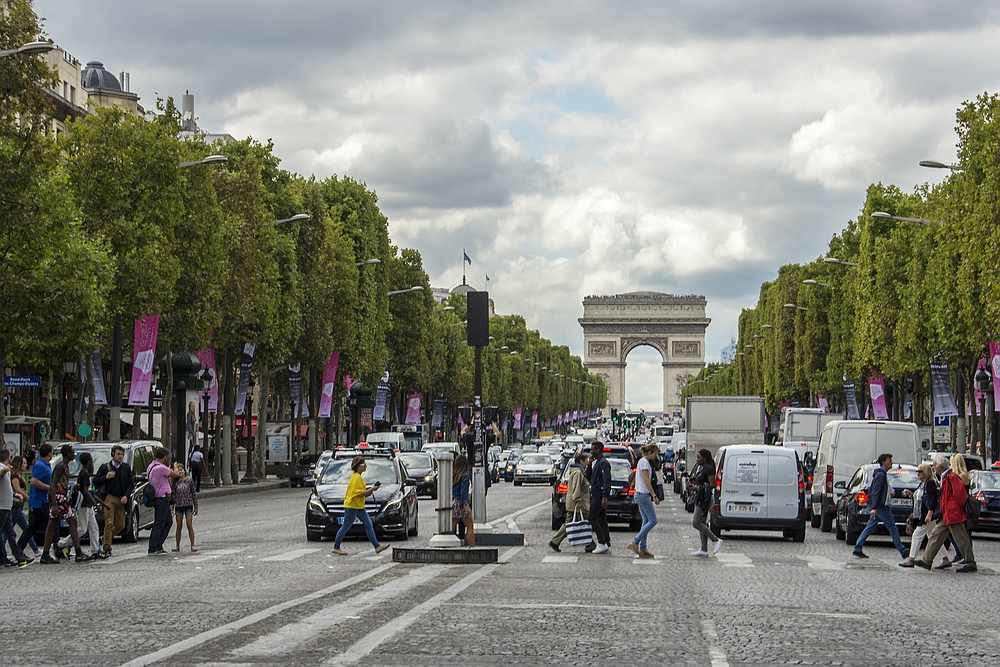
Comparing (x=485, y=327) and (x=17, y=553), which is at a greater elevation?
(x=485, y=327)

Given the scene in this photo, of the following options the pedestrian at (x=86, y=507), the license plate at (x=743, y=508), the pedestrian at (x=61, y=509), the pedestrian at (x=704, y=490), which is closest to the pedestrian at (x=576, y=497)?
the pedestrian at (x=704, y=490)

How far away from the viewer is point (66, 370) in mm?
56656

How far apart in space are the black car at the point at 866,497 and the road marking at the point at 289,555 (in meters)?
9.41

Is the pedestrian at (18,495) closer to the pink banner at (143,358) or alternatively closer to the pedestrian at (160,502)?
the pedestrian at (160,502)

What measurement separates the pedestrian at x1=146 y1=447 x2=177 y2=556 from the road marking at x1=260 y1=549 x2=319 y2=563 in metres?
1.80

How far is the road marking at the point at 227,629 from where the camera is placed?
37.0 feet

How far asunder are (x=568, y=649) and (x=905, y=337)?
45902mm

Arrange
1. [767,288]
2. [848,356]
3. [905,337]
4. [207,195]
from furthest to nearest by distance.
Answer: [767,288] < [848,356] < [905,337] < [207,195]

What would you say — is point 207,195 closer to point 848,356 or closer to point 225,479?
point 225,479

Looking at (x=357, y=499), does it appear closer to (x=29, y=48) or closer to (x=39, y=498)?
(x=39, y=498)

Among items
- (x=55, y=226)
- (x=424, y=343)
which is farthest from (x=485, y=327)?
(x=424, y=343)

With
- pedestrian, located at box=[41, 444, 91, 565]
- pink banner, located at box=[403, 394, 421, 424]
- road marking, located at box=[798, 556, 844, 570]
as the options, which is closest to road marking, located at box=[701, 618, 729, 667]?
road marking, located at box=[798, 556, 844, 570]

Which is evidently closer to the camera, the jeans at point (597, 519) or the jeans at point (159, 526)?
the jeans at point (159, 526)

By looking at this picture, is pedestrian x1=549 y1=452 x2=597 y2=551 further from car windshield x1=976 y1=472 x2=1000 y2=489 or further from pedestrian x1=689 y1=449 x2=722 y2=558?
car windshield x1=976 y1=472 x2=1000 y2=489
